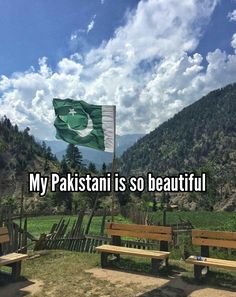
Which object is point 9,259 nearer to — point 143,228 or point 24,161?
point 143,228

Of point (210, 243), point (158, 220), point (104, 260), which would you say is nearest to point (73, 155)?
point (158, 220)

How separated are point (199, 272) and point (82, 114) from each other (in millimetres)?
5449

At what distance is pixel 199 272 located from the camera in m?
8.53

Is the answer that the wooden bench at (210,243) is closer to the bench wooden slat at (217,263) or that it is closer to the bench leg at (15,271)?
the bench wooden slat at (217,263)

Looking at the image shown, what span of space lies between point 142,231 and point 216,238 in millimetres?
1816

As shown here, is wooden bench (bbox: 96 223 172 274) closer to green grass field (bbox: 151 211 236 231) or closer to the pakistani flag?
the pakistani flag

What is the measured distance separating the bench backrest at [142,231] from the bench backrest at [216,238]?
716 millimetres

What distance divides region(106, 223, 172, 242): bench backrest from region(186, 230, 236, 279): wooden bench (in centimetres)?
74

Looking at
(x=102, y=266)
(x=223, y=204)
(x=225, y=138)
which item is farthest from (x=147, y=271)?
(x=225, y=138)

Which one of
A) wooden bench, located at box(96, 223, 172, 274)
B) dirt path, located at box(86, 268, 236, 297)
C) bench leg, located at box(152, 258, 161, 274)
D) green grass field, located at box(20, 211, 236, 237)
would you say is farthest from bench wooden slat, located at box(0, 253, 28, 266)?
green grass field, located at box(20, 211, 236, 237)

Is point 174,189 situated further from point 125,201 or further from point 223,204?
point 223,204

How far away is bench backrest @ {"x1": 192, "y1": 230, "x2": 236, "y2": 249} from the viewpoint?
28.1ft

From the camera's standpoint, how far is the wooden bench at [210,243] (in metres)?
8.21

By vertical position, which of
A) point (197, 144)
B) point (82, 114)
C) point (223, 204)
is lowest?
point (223, 204)
